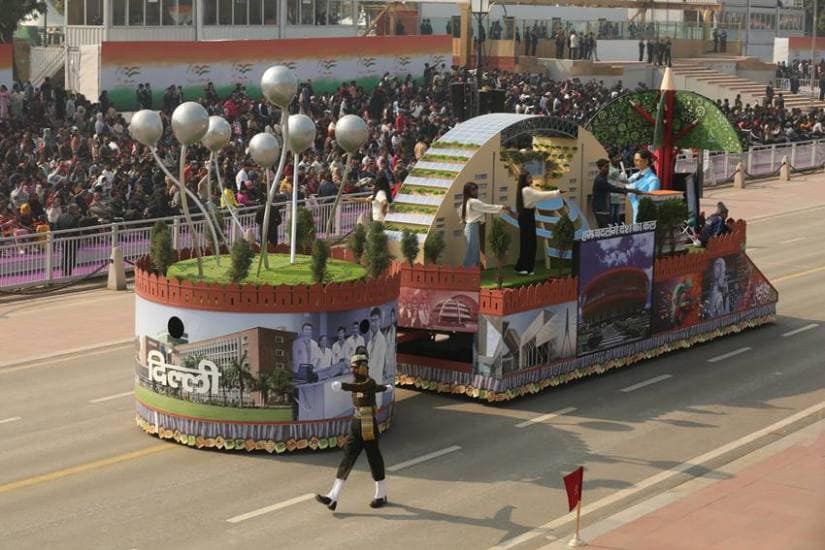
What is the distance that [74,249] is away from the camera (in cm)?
2888

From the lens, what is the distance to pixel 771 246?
36.4 meters

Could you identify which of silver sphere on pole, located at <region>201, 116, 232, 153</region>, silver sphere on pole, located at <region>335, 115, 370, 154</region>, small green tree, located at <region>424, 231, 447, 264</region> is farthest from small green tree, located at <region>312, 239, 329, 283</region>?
small green tree, located at <region>424, 231, 447, 264</region>

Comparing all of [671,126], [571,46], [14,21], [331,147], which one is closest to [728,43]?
[571,46]

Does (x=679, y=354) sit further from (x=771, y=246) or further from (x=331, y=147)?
(x=331, y=147)

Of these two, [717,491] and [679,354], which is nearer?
[717,491]

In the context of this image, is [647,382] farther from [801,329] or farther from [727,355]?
[801,329]

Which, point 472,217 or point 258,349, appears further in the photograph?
point 472,217

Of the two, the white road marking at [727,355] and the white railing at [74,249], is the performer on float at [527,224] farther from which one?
the white railing at [74,249]

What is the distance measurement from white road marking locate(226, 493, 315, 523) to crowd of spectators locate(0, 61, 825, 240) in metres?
9.14

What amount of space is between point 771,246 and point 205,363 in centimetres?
2168

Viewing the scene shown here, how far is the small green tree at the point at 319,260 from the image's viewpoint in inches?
716

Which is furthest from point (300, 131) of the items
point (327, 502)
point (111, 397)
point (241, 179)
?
point (241, 179)

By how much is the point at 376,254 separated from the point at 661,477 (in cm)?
432

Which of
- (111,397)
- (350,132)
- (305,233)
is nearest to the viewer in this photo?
(350,132)
